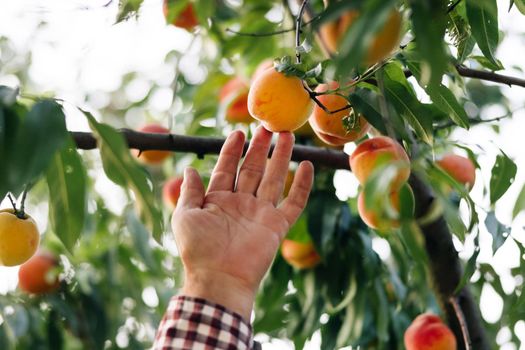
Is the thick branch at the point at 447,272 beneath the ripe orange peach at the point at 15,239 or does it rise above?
beneath

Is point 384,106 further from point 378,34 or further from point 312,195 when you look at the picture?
point 312,195

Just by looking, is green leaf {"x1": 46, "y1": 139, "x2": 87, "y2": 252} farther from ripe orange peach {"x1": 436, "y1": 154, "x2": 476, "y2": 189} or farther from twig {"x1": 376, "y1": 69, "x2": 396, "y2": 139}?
ripe orange peach {"x1": 436, "y1": 154, "x2": 476, "y2": 189}

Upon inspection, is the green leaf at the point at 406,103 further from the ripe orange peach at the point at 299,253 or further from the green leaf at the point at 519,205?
the ripe orange peach at the point at 299,253

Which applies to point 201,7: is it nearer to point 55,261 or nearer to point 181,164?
point 181,164

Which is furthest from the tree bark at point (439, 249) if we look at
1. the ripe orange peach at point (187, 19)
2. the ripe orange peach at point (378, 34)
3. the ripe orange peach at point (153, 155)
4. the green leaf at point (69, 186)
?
the ripe orange peach at point (187, 19)

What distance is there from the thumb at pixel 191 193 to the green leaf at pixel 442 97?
0.32 m

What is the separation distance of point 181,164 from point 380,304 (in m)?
0.66

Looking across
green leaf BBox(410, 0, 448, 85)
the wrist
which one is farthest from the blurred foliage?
the wrist

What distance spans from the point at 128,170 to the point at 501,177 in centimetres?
64

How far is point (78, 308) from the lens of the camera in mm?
1968

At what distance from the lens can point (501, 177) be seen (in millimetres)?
1201

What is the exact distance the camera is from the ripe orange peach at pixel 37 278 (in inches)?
76.7

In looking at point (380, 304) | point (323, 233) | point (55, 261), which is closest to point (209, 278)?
point (323, 233)

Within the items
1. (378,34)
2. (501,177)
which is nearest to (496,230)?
(501,177)
